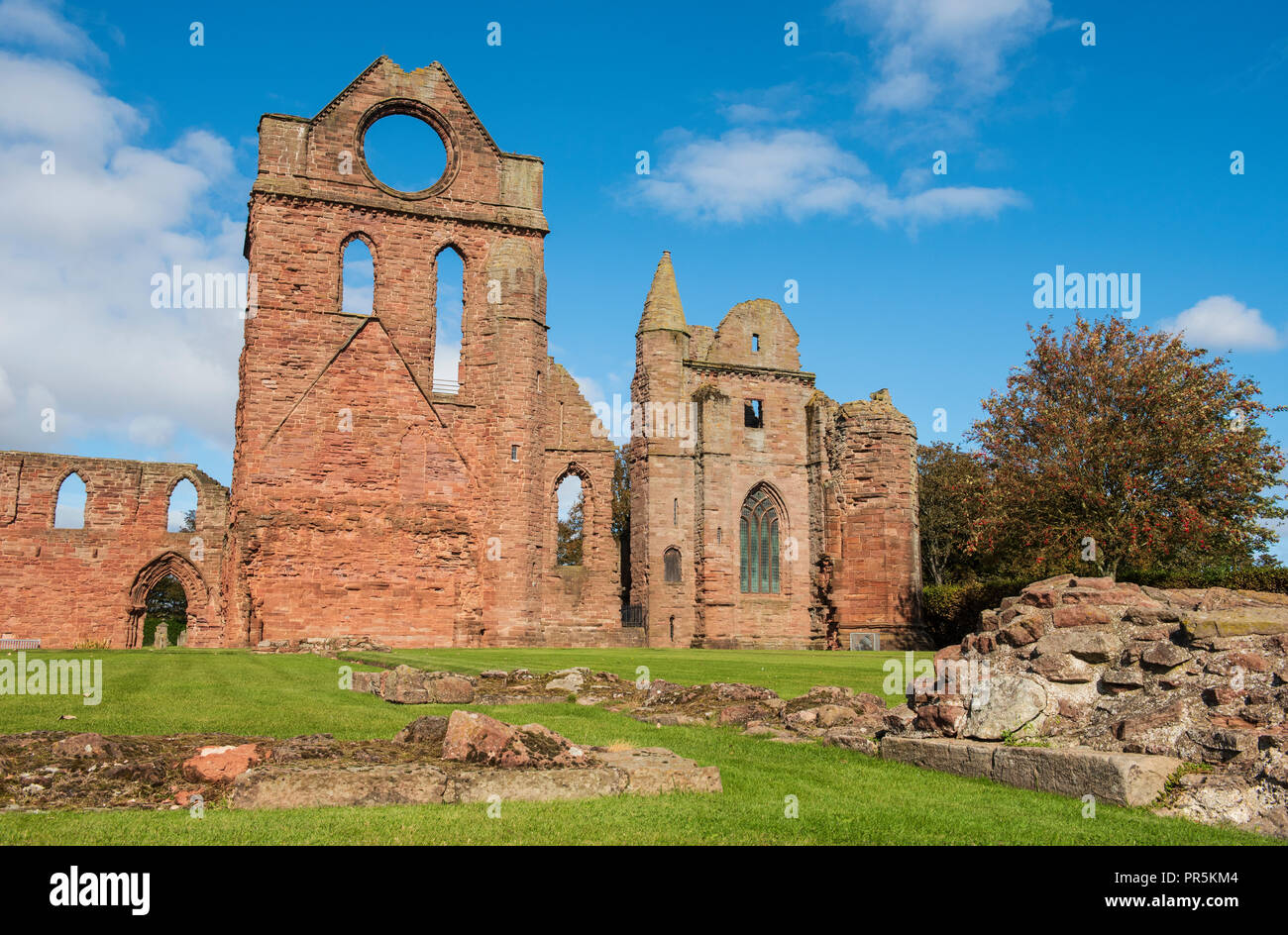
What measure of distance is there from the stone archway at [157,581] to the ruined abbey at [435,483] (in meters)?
0.09

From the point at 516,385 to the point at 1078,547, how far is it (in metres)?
17.5

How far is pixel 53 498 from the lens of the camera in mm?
30125

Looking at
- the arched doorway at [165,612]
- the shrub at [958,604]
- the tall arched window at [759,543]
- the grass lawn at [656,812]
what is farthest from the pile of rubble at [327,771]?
the tall arched window at [759,543]

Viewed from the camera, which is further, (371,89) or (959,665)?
(371,89)

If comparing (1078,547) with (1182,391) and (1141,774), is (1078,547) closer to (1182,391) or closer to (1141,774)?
(1182,391)

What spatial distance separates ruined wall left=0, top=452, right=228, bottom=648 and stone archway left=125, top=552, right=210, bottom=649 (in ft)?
0.11

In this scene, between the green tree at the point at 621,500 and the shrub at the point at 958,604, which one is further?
the green tree at the point at 621,500

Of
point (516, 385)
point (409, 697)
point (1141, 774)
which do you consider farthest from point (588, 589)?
point (1141, 774)

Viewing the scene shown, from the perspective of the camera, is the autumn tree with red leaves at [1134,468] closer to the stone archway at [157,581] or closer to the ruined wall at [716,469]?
the ruined wall at [716,469]

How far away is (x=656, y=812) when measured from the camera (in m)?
5.21

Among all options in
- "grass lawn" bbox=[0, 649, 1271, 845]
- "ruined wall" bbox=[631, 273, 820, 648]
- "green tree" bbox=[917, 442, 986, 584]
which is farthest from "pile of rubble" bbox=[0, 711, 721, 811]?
"green tree" bbox=[917, 442, 986, 584]

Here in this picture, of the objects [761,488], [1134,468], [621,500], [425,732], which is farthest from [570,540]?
[425,732]

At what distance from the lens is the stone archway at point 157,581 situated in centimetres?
3036

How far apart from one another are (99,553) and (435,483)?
457 inches
